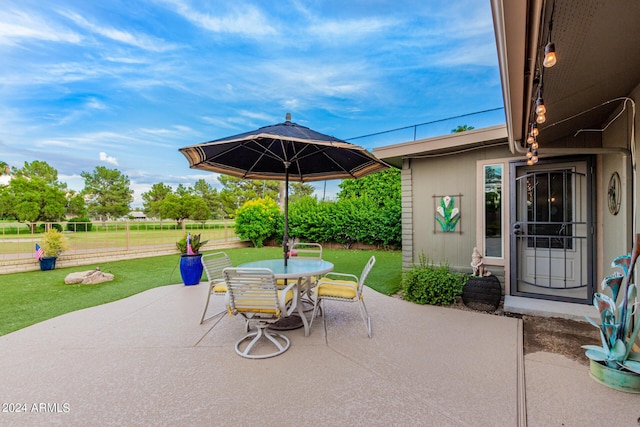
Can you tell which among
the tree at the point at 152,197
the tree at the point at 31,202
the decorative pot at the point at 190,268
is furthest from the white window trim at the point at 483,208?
the tree at the point at 152,197

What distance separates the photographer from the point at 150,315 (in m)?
3.83

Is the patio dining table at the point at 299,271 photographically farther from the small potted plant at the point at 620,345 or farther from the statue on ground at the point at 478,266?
the small potted plant at the point at 620,345

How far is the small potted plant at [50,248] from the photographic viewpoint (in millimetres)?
7027

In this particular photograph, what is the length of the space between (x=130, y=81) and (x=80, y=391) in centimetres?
1433

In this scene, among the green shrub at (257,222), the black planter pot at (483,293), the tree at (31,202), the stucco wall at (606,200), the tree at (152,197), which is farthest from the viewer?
the tree at (152,197)

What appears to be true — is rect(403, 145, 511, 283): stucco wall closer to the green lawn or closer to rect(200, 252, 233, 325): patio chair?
the green lawn

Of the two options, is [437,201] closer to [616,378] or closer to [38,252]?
[616,378]

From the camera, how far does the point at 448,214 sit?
4727mm

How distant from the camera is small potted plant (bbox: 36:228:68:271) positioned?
703cm

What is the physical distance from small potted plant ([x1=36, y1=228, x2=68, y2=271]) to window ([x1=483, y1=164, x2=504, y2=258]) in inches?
363

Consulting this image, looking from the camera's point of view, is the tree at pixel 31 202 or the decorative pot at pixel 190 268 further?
the tree at pixel 31 202

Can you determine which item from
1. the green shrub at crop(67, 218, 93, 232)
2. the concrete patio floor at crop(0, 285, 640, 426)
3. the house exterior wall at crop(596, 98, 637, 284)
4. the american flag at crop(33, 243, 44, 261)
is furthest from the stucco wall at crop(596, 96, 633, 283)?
the green shrub at crop(67, 218, 93, 232)

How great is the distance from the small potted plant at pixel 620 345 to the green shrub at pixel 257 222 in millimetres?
10502

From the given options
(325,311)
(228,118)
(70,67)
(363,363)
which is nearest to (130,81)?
(70,67)
